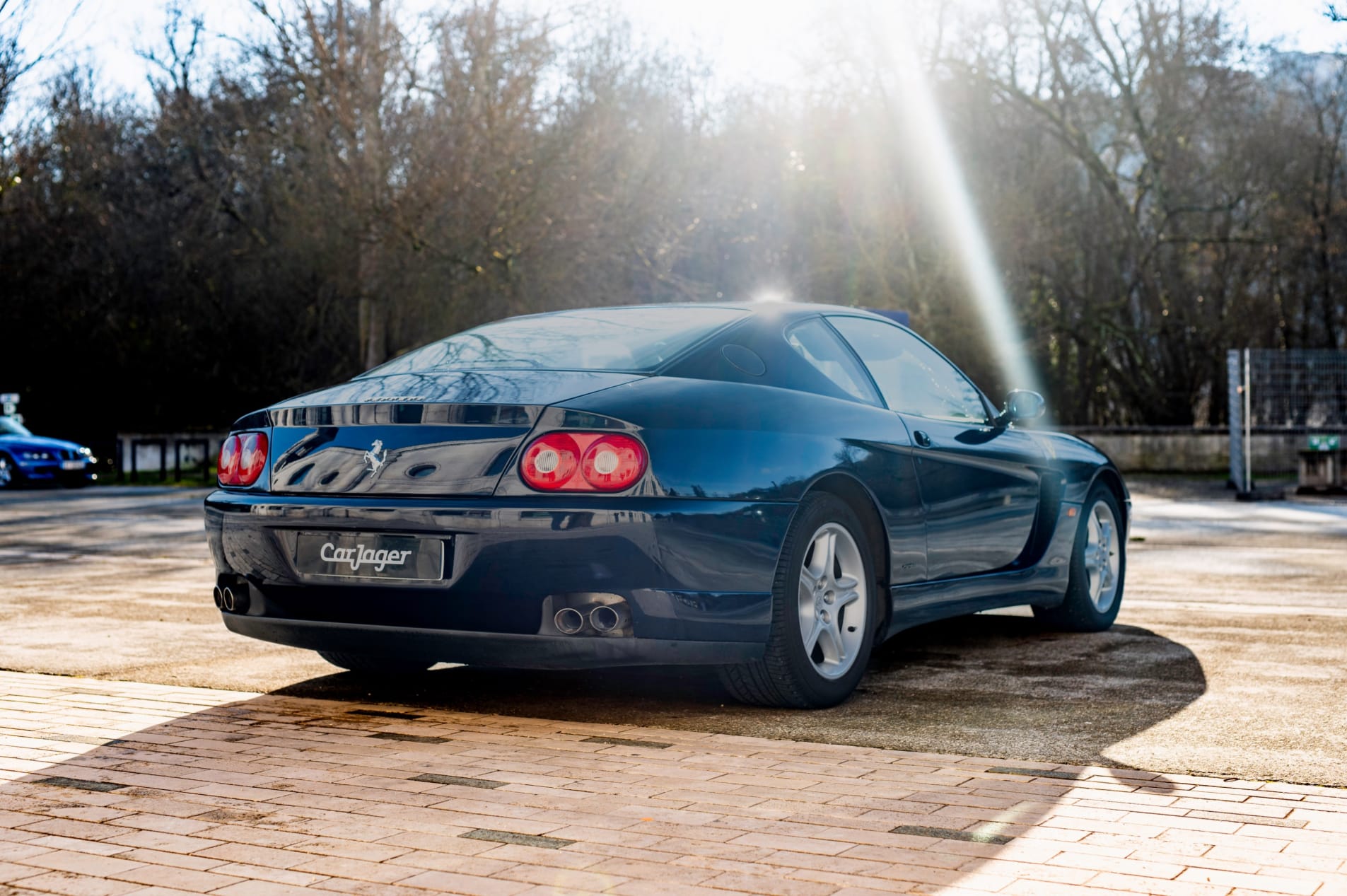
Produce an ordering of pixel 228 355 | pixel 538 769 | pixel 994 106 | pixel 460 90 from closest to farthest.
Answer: pixel 538 769, pixel 460 90, pixel 994 106, pixel 228 355

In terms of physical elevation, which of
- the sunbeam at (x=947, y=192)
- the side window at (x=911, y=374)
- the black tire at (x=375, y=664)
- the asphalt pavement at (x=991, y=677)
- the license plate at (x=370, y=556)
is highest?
the sunbeam at (x=947, y=192)

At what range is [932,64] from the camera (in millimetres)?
28828

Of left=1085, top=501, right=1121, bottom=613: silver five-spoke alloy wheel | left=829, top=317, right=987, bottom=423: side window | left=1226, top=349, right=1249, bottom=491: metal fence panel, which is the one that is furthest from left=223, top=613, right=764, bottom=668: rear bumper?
left=1226, top=349, right=1249, bottom=491: metal fence panel

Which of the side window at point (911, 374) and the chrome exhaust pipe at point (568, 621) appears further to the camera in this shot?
the side window at point (911, 374)

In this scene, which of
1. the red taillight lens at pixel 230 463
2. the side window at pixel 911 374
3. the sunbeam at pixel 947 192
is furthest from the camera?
the sunbeam at pixel 947 192

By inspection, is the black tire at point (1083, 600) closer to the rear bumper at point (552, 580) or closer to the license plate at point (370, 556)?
the rear bumper at point (552, 580)

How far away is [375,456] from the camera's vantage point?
16.3 feet

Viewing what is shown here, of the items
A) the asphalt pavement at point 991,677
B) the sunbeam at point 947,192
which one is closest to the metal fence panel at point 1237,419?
the sunbeam at point 947,192

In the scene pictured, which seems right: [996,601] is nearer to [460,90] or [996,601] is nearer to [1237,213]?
[460,90]

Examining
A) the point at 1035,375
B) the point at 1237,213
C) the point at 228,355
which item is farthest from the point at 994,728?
the point at 228,355

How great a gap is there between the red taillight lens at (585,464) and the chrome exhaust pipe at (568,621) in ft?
1.21

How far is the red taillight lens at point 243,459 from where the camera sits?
208 inches

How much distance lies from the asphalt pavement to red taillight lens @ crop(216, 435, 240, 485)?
2.86ft

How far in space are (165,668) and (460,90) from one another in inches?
874
